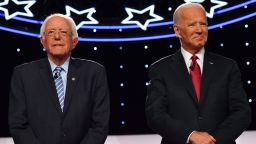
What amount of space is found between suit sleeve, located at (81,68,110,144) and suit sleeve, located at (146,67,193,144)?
27cm

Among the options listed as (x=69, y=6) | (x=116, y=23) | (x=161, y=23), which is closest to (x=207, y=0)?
(x=161, y=23)

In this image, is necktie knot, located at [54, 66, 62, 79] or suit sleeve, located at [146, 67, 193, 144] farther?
necktie knot, located at [54, 66, 62, 79]

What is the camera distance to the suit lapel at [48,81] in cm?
313

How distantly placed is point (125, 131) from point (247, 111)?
135cm

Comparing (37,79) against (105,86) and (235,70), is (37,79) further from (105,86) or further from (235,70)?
(235,70)

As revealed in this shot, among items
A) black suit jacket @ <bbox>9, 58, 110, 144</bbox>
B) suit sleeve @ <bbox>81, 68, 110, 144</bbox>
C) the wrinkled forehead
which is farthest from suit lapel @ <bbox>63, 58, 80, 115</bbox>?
the wrinkled forehead

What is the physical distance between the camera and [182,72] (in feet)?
10.2

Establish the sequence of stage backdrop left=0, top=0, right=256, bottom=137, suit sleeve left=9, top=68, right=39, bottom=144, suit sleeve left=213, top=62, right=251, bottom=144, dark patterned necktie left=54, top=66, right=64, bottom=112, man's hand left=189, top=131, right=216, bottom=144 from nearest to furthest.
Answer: man's hand left=189, top=131, right=216, bottom=144, suit sleeve left=213, top=62, right=251, bottom=144, suit sleeve left=9, top=68, right=39, bottom=144, dark patterned necktie left=54, top=66, right=64, bottom=112, stage backdrop left=0, top=0, right=256, bottom=137

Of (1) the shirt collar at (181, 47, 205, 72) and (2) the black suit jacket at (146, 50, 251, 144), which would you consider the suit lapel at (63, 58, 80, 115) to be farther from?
(1) the shirt collar at (181, 47, 205, 72)

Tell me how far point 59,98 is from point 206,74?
0.89m

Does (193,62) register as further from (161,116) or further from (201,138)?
(201,138)

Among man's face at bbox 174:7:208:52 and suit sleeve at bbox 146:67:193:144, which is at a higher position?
man's face at bbox 174:7:208:52

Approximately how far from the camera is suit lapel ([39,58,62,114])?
10.3ft

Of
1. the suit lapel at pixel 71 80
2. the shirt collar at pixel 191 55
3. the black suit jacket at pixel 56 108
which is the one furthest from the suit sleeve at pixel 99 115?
the shirt collar at pixel 191 55
